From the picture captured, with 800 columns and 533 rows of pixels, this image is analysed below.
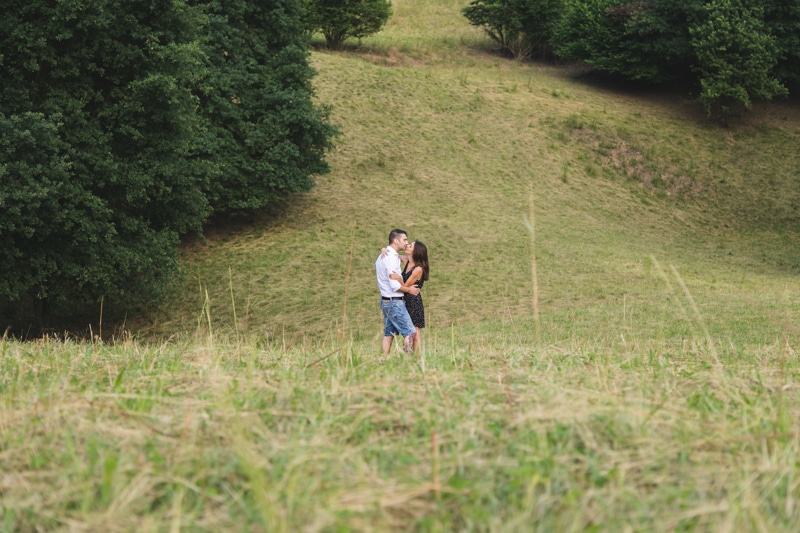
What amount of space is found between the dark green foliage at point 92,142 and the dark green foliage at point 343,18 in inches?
1017

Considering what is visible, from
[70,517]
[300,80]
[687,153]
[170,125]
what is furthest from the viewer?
[687,153]

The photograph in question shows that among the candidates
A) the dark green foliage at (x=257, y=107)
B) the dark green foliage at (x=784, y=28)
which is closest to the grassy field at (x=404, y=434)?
the dark green foliage at (x=257, y=107)

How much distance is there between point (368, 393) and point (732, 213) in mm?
33763

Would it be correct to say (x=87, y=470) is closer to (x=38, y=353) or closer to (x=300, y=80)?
(x=38, y=353)

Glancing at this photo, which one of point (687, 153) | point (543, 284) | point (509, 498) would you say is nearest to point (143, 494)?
point (509, 498)

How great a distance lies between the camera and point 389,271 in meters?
10.9

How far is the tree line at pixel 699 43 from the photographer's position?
3816 cm

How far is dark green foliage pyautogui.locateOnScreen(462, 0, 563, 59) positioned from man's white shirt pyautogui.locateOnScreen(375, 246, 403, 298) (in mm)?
42526

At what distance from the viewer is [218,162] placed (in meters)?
26.6

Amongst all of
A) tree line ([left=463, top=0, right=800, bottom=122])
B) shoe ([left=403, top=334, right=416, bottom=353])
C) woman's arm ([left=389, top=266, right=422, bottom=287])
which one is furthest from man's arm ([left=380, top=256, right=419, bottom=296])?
tree line ([left=463, top=0, right=800, bottom=122])

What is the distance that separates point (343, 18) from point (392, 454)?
4520 centimetres

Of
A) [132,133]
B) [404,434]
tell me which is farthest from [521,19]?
[404,434]

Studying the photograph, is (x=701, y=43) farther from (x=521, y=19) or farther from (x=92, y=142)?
(x=92, y=142)

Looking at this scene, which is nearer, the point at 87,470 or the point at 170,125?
the point at 87,470
